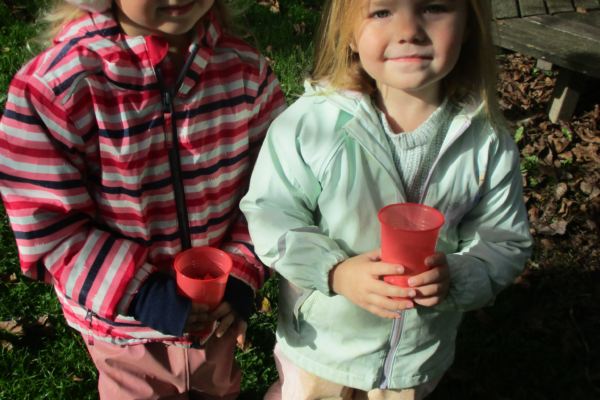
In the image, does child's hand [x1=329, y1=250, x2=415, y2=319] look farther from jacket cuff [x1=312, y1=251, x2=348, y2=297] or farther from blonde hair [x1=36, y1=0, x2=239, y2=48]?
blonde hair [x1=36, y1=0, x2=239, y2=48]

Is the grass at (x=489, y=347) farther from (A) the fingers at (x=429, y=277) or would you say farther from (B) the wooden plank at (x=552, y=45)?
(B) the wooden plank at (x=552, y=45)

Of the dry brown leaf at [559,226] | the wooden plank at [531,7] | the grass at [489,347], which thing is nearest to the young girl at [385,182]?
the grass at [489,347]

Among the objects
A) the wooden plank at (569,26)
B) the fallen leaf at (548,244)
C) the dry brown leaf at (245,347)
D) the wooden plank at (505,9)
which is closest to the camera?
the dry brown leaf at (245,347)

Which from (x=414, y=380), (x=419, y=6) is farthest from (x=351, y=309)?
(x=419, y=6)

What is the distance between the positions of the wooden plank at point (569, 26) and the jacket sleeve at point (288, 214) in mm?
3759

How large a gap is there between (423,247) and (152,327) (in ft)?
2.96

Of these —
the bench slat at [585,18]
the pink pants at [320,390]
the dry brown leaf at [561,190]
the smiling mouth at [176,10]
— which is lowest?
the dry brown leaf at [561,190]

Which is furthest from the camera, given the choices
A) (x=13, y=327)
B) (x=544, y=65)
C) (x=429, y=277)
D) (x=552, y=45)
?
(x=544, y=65)

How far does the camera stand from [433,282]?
1429mm

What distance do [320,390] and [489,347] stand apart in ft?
4.27

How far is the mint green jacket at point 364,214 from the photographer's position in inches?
61.1

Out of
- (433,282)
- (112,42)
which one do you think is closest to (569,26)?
(433,282)

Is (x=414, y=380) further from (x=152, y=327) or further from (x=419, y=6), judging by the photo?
Answer: (x=419, y=6)

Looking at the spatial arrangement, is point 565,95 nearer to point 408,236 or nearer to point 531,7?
point 531,7
